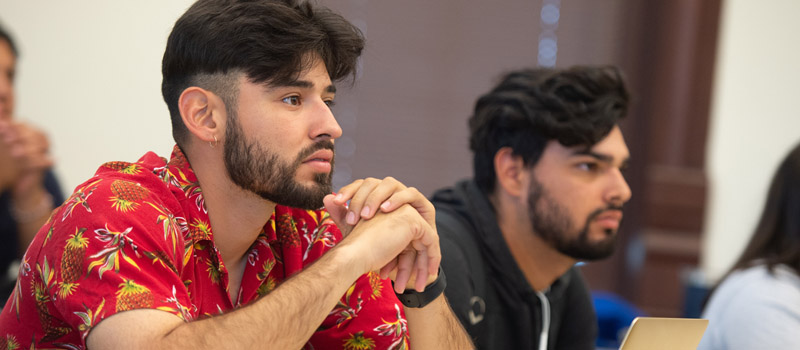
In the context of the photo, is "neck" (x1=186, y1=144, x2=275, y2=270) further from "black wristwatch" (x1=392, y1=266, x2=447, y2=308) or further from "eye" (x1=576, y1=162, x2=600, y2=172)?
"eye" (x1=576, y1=162, x2=600, y2=172)

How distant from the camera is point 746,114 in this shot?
3723mm

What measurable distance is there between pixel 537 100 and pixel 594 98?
0.54 ft

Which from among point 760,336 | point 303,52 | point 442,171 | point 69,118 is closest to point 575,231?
point 760,336

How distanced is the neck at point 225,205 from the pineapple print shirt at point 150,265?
37 mm

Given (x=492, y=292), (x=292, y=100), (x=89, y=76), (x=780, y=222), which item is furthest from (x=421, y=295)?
(x=89, y=76)

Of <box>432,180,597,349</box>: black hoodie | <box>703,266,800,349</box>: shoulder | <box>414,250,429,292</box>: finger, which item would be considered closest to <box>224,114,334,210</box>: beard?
<box>414,250,429,292</box>: finger

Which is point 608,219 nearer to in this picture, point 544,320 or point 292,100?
point 544,320

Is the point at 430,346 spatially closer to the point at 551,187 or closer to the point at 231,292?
the point at 231,292

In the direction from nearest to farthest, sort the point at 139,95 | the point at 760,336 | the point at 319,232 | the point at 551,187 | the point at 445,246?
the point at 319,232 < the point at 445,246 < the point at 760,336 < the point at 551,187 < the point at 139,95

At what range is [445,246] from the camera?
173 cm

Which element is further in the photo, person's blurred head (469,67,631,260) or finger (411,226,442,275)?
person's blurred head (469,67,631,260)

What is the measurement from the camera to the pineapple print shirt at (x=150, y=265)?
0.99 meters

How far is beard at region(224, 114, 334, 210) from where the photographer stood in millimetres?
1265

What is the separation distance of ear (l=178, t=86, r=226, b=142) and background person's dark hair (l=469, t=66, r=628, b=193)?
0.99 meters
